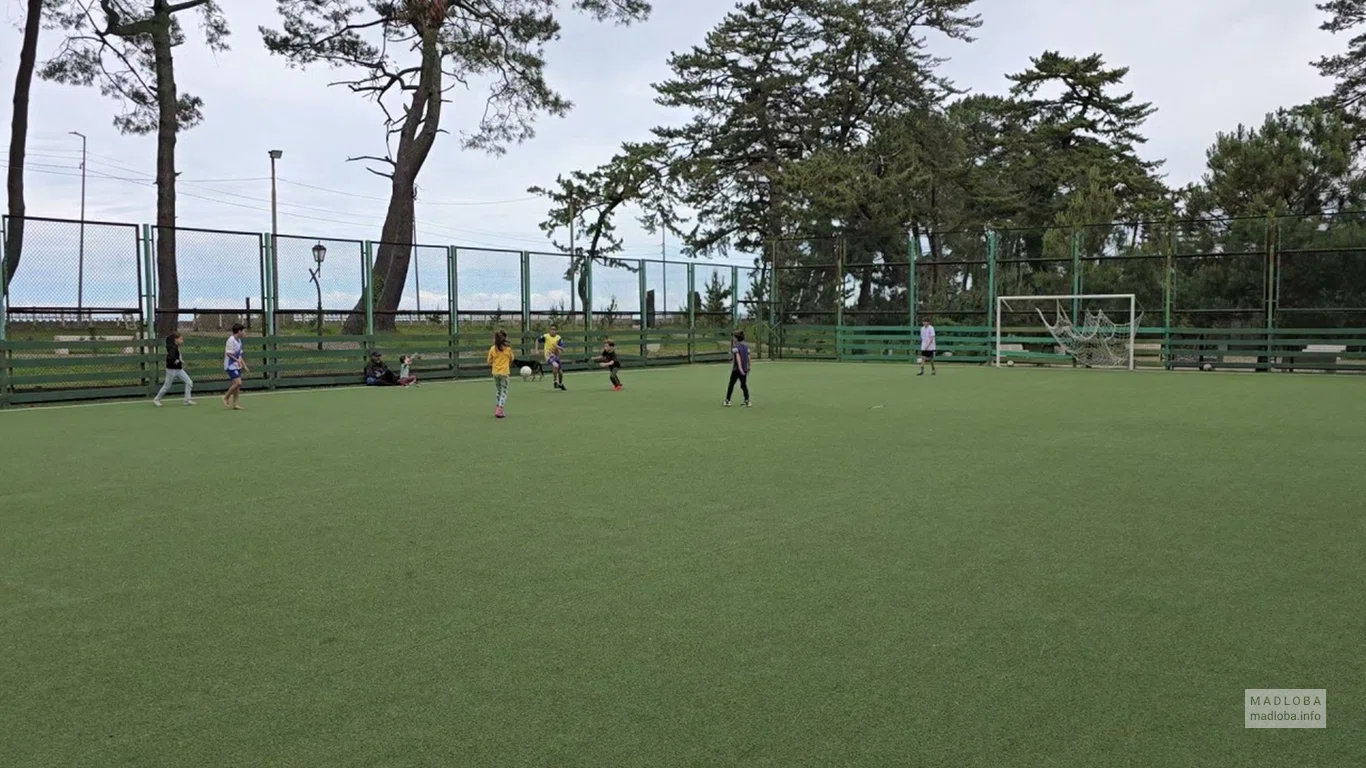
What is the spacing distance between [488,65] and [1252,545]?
28.5m

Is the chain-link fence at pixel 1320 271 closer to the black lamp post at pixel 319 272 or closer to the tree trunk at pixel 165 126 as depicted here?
the black lamp post at pixel 319 272

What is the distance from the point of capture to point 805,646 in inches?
173

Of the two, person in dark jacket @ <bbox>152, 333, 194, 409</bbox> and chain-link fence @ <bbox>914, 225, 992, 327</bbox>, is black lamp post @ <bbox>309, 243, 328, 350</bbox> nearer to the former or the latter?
person in dark jacket @ <bbox>152, 333, 194, 409</bbox>

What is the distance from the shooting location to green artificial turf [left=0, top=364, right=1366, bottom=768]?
350 centimetres

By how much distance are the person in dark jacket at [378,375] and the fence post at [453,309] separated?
7.71 ft

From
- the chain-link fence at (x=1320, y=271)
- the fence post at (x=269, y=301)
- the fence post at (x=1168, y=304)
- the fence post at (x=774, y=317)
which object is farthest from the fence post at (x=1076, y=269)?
the fence post at (x=269, y=301)

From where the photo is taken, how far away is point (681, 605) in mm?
5000

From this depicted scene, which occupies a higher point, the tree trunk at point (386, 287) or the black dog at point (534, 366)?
the tree trunk at point (386, 287)

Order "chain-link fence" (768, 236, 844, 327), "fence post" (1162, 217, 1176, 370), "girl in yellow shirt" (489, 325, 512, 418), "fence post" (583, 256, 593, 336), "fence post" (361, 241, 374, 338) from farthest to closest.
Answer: "chain-link fence" (768, 236, 844, 327) → "fence post" (583, 256, 593, 336) → "fence post" (1162, 217, 1176, 370) → "fence post" (361, 241, 374, 338) → "girl in yellow shirt" (489, 325, 512, 418)

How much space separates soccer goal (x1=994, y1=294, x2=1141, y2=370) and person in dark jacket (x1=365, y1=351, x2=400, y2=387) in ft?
57.3

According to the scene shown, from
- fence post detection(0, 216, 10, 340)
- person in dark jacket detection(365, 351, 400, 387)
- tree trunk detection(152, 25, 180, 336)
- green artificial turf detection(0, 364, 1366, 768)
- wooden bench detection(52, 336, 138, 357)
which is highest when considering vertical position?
tree trunk detection(152, 25, 180, 336)

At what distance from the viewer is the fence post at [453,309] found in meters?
25.4

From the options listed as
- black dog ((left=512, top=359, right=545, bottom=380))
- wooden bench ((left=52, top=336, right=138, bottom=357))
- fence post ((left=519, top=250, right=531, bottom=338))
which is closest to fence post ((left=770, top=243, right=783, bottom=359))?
fence post ((left=519, top=250, right=531, bottom=338))

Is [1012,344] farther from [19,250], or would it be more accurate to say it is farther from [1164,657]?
[1164,657]
